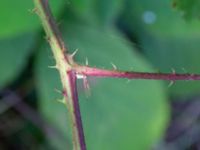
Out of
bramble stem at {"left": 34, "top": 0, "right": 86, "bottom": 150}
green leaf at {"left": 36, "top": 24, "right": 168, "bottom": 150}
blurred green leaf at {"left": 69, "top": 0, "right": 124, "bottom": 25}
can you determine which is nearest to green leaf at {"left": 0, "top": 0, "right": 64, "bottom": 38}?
blurred green leaf at {"left": 69, "top": 0, "right": 124, "bottom": 25}

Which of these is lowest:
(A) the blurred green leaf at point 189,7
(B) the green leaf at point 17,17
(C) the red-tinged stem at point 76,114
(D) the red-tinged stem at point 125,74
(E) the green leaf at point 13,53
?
(C) the red-tinged stem at point 76,114

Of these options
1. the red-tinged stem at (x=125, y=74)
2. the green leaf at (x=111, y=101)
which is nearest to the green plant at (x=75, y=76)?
the red-tinged stem at (x=125, y=74)

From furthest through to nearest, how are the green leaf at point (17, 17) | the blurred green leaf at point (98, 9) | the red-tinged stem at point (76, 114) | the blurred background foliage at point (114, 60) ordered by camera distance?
the blurred background foliage at point (114, 60) < the blurred green leaf at point (98, 9) < the green leaf at point (17, 17) < the red-tinged stem at point (76, 114)

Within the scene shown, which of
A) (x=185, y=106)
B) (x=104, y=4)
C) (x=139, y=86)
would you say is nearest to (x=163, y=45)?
(x=139, y=86)

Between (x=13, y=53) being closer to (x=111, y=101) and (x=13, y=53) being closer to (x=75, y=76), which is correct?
(x=111, y=101)

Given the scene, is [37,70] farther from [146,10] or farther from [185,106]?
[185,106]

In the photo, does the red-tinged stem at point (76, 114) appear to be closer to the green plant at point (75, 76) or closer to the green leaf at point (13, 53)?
the green plant at point (75, 76)

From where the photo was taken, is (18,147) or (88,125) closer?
(88,125)
